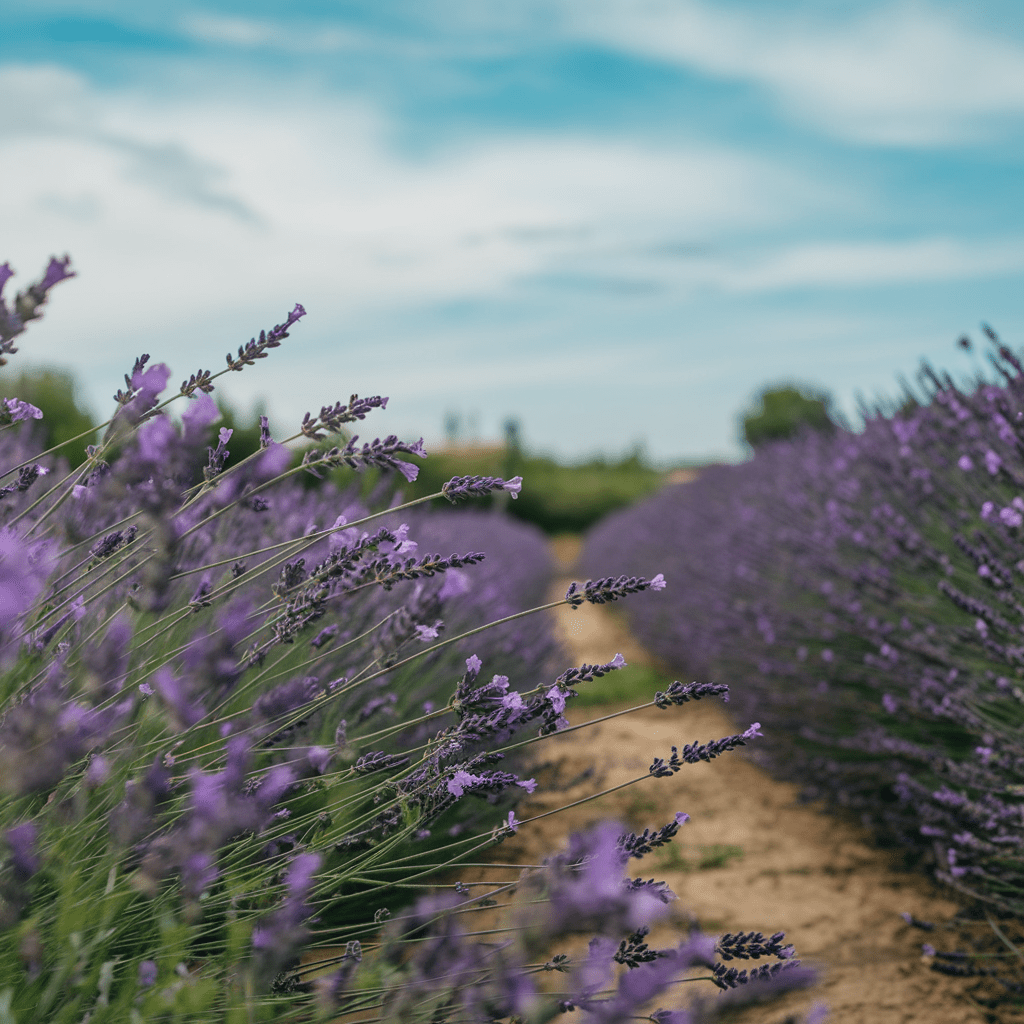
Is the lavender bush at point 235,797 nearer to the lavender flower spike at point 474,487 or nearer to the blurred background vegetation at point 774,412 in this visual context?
the lavender flower spike at point 474,487

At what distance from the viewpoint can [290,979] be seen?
137 cm

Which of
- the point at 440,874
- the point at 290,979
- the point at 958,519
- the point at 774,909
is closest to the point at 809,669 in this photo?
the point at 958,519

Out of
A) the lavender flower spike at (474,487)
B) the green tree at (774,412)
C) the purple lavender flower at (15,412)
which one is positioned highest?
the green tree at (774,412)

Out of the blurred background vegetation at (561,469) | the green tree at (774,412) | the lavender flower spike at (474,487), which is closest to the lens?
A: the lavender flower spike at (474,487)

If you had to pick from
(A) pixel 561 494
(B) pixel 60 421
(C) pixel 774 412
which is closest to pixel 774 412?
(C) pixel 774 412

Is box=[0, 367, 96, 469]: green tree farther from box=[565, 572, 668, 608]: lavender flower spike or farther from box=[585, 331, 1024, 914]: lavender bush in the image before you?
box=[565, 572, 668, 608]: lavender flower spike

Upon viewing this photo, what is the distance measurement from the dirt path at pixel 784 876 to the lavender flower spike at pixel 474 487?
62.8 inches

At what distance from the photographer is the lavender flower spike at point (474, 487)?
1.42 m

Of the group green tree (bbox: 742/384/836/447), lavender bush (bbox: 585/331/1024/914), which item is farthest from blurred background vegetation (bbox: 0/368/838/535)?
lavender bush (bbox: 585/331/1024/914)

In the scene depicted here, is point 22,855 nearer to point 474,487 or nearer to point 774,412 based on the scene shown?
point 474,487

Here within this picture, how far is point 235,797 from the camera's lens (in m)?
1.06

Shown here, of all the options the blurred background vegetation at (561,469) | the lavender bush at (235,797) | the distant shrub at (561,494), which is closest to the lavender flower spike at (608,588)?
the lavender bush at (235,797)

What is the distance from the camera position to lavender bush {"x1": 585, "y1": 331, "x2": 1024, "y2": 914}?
2.46 meters

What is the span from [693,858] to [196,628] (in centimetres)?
207
